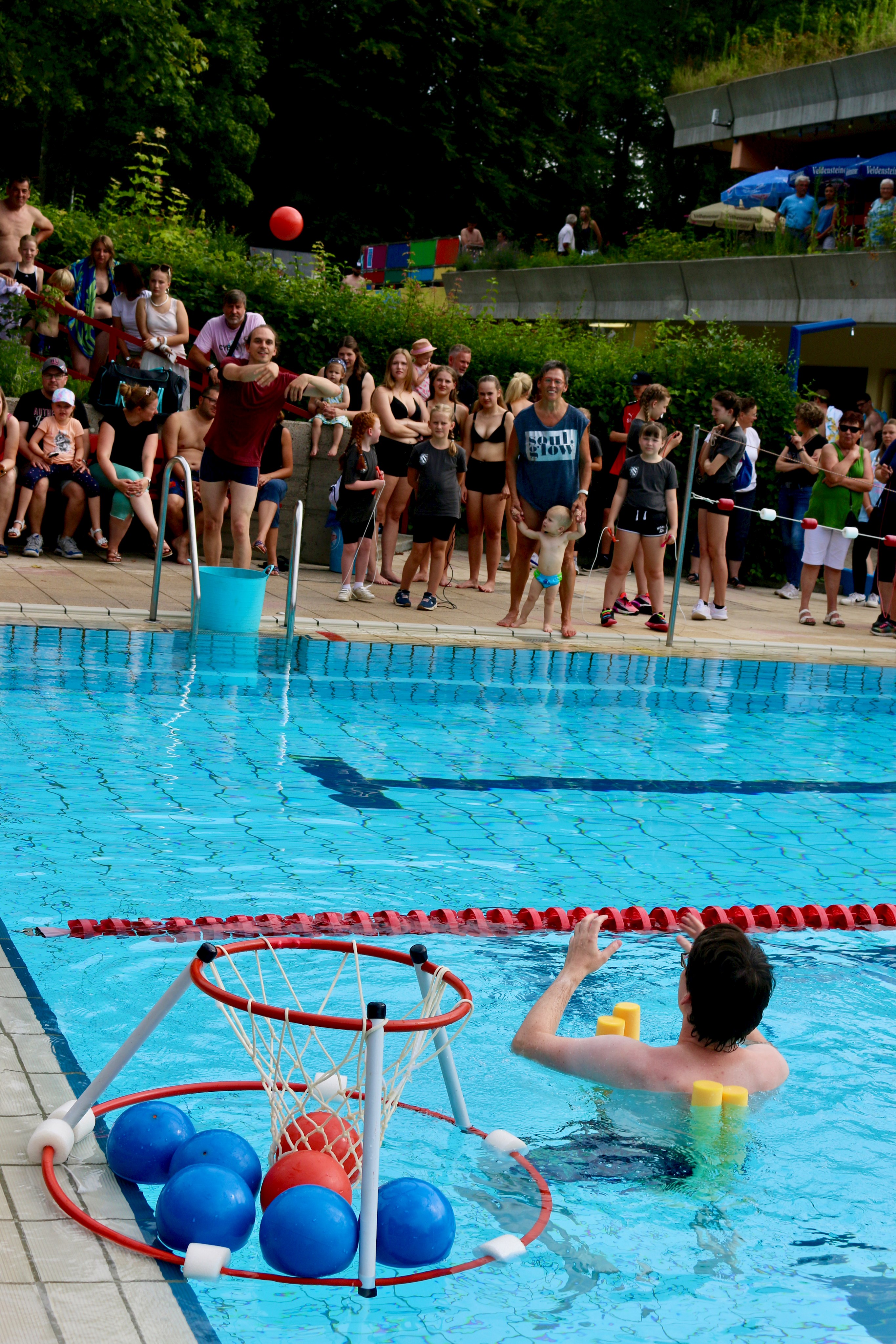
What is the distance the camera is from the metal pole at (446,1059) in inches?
119

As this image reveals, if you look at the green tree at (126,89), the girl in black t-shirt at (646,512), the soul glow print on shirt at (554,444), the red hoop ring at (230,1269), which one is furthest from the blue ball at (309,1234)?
the green tree at (126,89)

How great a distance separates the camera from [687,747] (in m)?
8.74

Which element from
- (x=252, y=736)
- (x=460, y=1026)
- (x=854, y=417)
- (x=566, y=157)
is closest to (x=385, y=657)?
(x=252, y=736)

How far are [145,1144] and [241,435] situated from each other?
736 cm

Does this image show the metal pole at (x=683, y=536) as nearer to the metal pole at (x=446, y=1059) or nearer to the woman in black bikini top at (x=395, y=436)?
the woman in black bikini top at (x=395, y=436)

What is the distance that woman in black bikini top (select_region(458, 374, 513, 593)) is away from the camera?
11383 mm

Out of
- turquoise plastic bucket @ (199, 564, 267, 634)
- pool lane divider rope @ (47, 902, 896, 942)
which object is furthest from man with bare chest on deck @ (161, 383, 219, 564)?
pool lane divider rope @ (47, 902, 896, 942)

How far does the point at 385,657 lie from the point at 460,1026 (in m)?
6.32

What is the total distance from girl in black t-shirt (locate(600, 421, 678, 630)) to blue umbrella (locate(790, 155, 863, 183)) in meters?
15.5

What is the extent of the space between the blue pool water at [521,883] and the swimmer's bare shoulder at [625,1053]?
0.30 ft

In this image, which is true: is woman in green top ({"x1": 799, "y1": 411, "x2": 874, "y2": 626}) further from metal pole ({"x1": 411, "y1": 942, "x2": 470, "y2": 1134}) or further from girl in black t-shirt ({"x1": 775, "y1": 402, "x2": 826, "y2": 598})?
metal pole ({"x1": 411, "y1": 942, "x2": 470, "y2": 1134})

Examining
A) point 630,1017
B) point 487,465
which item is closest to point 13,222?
point 487,465

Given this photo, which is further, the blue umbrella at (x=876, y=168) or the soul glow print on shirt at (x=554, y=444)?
the blue umbrella at (x=876, y=168)

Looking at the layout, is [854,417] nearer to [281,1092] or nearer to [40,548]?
[40,548]
